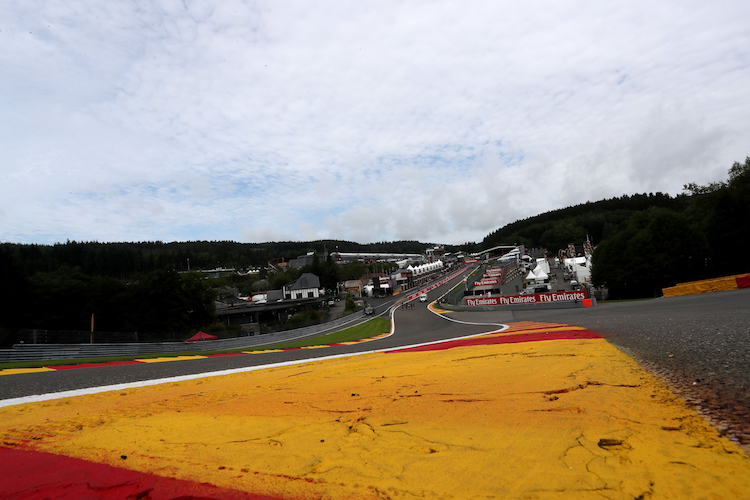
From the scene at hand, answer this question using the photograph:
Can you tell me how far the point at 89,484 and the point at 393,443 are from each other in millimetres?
2421

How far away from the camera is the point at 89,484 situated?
278cm

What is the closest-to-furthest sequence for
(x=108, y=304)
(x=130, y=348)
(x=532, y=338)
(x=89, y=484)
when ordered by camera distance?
(x=89, y=484)
(x=532, y=338)
(x=130, y=348)
(x=108, y=304)

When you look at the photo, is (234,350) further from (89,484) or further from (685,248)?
(685,248)

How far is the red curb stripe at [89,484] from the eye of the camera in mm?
2566

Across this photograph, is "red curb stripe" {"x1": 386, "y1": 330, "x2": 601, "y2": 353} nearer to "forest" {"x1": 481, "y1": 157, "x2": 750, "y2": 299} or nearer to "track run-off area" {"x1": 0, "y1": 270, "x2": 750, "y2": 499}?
"track run-off area" {"x1": 0, "y1": 270, "x2": 750, "y2": 499}

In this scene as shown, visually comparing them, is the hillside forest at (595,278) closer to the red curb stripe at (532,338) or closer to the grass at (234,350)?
the grass at (234,350)

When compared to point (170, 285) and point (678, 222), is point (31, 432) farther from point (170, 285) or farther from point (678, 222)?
point (678, 222)

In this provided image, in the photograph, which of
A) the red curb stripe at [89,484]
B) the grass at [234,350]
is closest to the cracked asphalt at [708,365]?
the red curb stripe at [89,484]

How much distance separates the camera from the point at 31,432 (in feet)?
14.3

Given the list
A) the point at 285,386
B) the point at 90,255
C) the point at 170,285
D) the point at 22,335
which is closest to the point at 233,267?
the point at 90,255

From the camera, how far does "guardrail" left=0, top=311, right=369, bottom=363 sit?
717 inches

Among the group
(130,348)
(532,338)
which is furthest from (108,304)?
(532,338)

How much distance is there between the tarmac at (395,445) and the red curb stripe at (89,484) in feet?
0.05

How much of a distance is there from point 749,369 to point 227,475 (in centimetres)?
631
